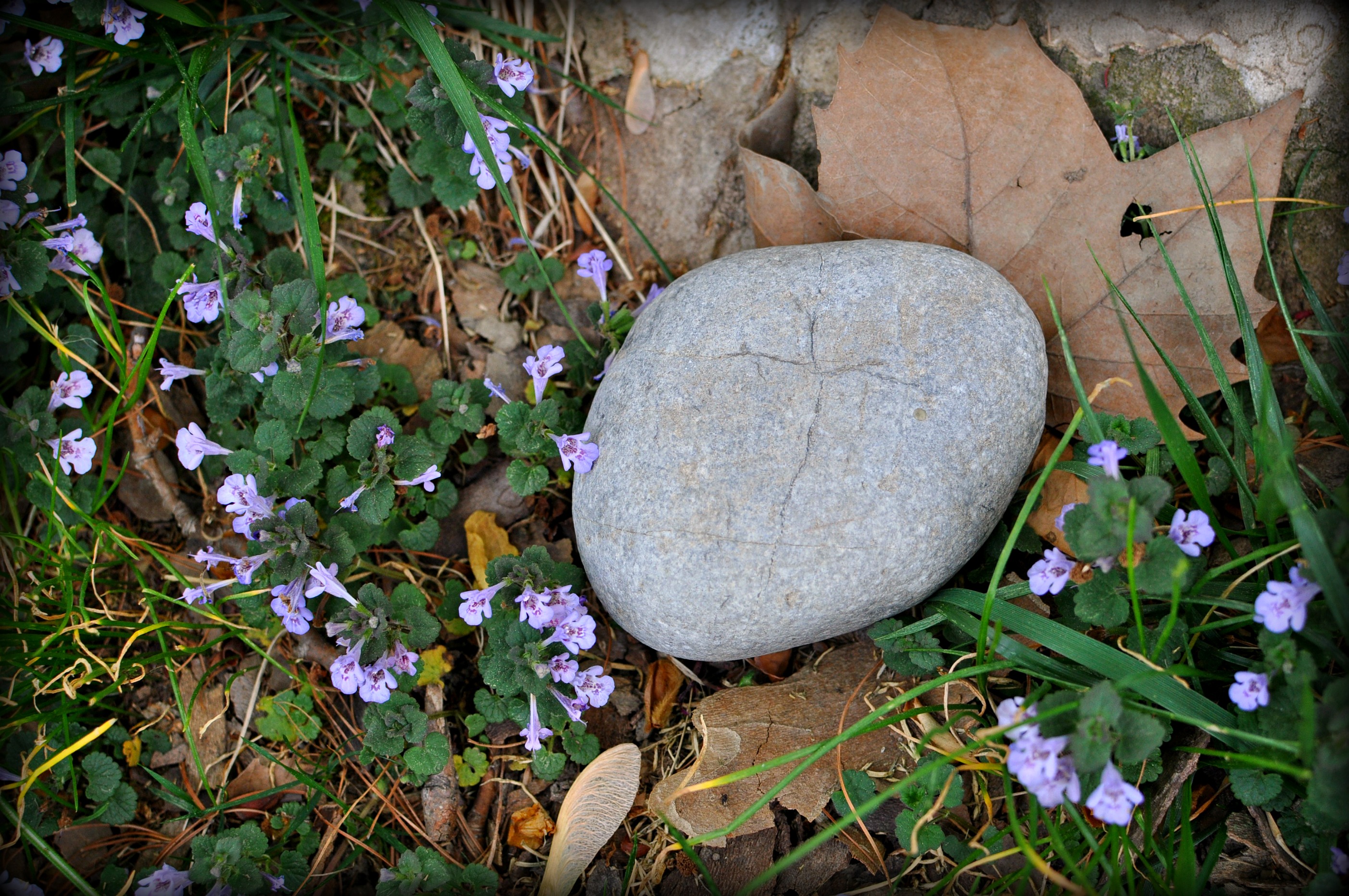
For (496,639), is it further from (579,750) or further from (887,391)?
(887,391)

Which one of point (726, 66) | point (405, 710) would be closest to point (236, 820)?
point (405, 710)

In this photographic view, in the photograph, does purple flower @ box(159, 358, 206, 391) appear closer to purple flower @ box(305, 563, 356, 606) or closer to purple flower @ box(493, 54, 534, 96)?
purple flower @ box(305, 563, 356, 606)

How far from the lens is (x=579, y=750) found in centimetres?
295

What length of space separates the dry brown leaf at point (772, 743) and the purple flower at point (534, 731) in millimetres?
430

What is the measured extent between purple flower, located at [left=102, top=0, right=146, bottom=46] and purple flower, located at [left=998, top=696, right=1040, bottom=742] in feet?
12.4

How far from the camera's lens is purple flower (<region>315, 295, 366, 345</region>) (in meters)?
3.04

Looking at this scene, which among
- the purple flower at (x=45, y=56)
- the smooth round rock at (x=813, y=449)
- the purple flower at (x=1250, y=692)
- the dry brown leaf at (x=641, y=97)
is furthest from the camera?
the dry brown leaf at (x=641, y=97)

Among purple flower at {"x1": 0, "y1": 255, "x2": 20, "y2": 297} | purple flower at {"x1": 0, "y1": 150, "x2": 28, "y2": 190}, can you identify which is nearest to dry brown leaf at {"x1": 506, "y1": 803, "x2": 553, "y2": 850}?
purple flower at {"x1": 0, "y1": 255, "x2": 20, "y2": 297}

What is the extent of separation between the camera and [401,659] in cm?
288

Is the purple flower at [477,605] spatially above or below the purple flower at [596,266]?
below

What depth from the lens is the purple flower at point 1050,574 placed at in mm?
2475

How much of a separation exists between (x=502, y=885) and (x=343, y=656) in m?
0.98

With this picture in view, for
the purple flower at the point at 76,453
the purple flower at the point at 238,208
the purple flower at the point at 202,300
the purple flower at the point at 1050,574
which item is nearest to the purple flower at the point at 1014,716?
the purple flower at the point at 1050,574

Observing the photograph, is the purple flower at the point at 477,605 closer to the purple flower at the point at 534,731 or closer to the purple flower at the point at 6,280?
the purple flower at the point at 534,731
